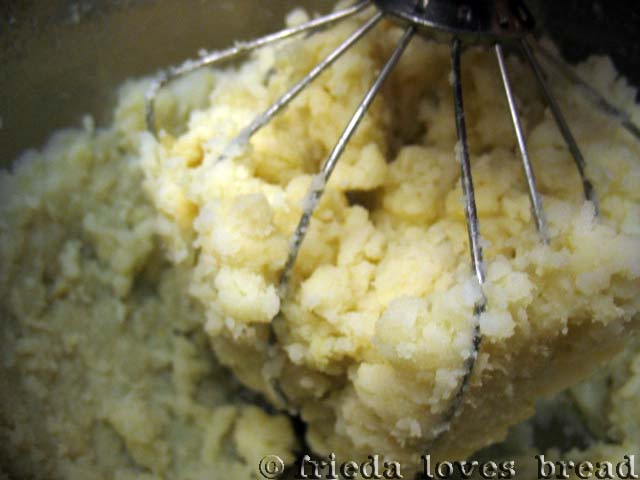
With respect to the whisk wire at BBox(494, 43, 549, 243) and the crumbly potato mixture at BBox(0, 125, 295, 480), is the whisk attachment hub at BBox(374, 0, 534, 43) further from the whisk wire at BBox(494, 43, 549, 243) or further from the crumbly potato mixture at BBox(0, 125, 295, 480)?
the crumbly potato mixture at BBox(0, 125, 295, 480)

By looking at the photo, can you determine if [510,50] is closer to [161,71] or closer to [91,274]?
[161,71]

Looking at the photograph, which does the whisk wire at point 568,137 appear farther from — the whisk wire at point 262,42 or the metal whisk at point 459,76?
the whisk wire at point 262,42

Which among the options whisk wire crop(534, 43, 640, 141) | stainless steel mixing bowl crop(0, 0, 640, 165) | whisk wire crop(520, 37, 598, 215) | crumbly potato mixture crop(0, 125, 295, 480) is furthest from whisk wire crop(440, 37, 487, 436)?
stainless steel mixing bowl crop(0, 0, 640, 165)

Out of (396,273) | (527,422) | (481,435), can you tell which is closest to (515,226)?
(396,273)

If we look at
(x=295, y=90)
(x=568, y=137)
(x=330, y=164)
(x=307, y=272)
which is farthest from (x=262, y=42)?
(x=568, y=137)

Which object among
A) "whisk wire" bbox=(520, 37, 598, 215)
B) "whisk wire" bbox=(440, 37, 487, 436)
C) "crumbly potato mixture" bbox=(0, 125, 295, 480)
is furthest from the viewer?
"crumbly potato mixture" bbox=(0, 125, 295, 480)
